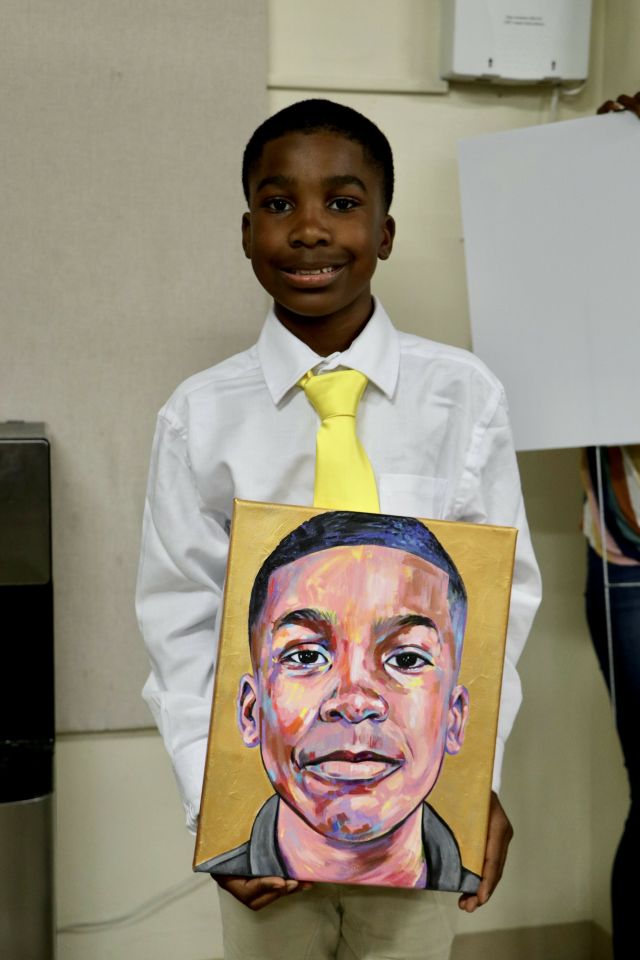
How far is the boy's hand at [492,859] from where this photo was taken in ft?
3.41

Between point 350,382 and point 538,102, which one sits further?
point 538,102

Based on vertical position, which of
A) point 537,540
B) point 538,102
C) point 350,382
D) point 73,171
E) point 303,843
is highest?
point 538,102

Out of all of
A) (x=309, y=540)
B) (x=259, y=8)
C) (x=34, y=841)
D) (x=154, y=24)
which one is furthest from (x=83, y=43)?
(x=34, y=841)

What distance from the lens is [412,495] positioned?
1206mm

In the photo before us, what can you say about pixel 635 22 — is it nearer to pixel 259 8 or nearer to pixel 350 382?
pixel 259 8

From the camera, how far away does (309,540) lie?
1009 mm

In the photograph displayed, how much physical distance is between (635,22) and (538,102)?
0.63ft

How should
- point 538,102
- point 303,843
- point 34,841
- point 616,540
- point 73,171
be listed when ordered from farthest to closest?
point 538,102 < point 73,171 < point 616,540 < point 34,841 < point 303,843

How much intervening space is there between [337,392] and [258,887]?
503 millimetres

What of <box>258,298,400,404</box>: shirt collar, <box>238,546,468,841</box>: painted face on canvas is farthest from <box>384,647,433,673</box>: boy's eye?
<box>258,298,400,404</box>: shirt collar

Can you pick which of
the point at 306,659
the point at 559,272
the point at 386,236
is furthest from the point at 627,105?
the point at 306,659

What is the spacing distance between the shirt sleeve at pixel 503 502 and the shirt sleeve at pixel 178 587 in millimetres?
278

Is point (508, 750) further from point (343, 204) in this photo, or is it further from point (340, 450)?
point (343, 204)

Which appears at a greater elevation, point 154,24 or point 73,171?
point 154,24
